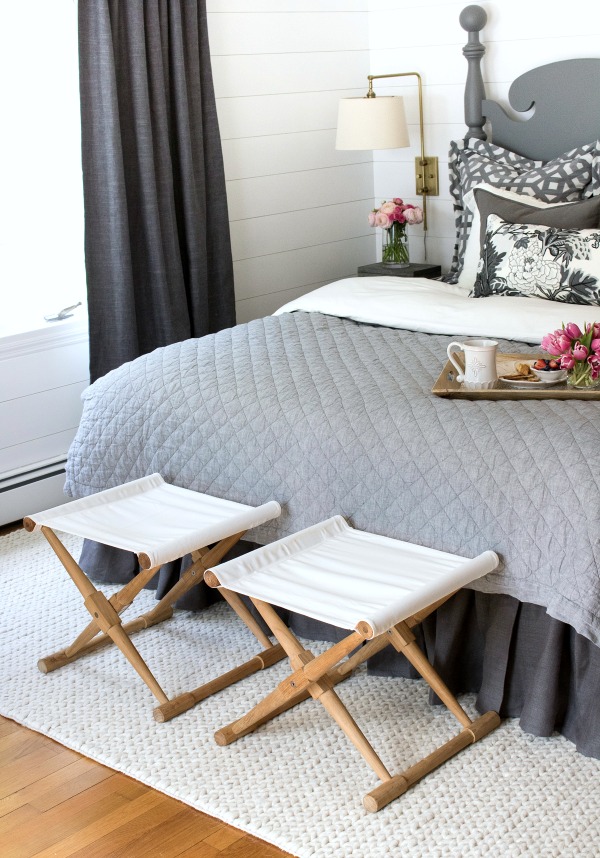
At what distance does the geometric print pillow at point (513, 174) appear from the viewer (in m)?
3.77

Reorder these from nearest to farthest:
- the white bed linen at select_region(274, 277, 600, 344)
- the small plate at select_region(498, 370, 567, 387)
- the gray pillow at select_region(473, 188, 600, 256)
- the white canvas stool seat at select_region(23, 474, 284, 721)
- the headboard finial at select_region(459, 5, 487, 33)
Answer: the white canvas stool seat at select_region(23, 474, 284, 721) → the small plate at select_region(498, 370, 567, 387) → the white bed linen at select_region(274, 277, 600, 344) → the gray pillow at select_region(473, 188, 600, 256) → the headboard finial at select_region(459, 5, 487, 33)

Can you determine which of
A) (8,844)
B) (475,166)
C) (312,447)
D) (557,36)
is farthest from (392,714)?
(557,36)

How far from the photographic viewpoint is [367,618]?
6.45 ft

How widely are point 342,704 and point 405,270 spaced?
8.48ft

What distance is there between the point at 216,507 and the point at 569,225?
169 cm

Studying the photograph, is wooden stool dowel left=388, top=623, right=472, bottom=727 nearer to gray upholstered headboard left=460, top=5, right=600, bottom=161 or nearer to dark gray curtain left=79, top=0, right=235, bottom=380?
dark gray curtain left=79, top=0, right=235, bottom=380

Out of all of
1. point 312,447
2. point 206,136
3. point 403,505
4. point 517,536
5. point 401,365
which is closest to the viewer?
point 517,536

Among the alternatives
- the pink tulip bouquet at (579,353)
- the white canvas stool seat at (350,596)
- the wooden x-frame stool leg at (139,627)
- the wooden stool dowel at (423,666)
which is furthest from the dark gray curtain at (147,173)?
the wooden stool dowel at (423,666)

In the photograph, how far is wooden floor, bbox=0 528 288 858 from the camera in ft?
6.55

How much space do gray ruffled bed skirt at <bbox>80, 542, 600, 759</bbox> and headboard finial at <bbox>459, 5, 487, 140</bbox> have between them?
2.47 metres

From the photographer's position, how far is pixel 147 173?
3.76 metres

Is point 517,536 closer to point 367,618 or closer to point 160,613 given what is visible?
point 367,618

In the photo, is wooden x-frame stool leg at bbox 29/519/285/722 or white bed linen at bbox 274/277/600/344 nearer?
wooden x-frame stool leg at bbox 29/519/285/722

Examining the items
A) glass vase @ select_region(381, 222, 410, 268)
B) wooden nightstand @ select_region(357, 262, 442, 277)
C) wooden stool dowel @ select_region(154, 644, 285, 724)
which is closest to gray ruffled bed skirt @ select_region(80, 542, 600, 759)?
wooden stool dowel @ select_region(154, 644, 285, 724)
